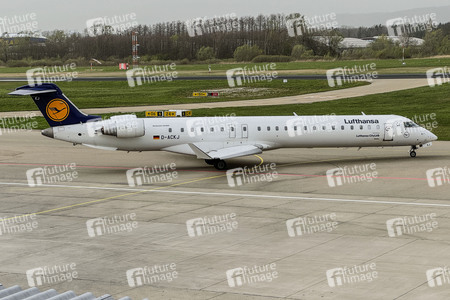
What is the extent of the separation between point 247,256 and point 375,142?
20.5m

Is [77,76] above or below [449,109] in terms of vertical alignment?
above

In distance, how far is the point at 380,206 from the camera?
29.1 meters

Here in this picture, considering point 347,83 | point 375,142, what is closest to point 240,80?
point 347,83

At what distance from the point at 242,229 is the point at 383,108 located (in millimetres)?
44090

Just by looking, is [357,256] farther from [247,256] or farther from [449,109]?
[449,109]
